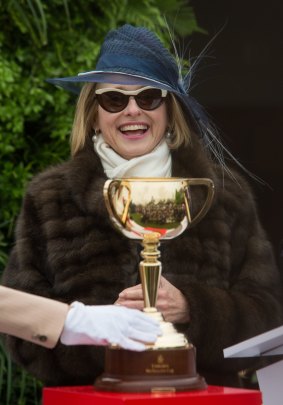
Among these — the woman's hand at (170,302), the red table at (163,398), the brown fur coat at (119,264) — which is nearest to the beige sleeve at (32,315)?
the red table at (163,398)

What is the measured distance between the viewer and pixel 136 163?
3.63 metres

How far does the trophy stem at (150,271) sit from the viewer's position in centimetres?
284

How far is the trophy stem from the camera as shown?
2.84 m

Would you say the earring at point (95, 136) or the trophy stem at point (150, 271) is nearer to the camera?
the trophy stem at point (150, 271)

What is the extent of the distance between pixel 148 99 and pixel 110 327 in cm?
110

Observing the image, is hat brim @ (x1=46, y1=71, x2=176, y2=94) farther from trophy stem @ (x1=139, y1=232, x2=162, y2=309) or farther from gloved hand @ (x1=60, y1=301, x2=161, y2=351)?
gloved hand @ (x1=60, y1=301, x2=161, y2=351)

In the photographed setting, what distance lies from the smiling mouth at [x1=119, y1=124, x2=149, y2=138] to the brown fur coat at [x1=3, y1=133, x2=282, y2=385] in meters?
0.13

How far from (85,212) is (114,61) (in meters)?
0.44

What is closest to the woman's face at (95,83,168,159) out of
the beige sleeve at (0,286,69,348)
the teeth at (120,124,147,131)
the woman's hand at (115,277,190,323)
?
the teeth at (120,124,147,131)

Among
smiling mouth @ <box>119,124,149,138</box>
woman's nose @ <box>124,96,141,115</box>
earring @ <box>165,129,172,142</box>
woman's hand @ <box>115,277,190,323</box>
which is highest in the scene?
woman's nose @ <box>124,96,141,115</box>

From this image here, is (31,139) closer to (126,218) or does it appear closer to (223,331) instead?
(223,331)

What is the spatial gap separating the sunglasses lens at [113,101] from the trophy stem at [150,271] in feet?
2.74

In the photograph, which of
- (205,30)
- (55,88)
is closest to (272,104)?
(205,30)

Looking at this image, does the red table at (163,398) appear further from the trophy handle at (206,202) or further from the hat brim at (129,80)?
the hat brim at (129,80)
